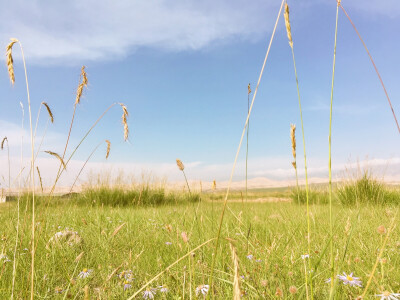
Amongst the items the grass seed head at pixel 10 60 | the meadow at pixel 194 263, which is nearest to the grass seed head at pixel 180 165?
the meadow at pixel 194 263

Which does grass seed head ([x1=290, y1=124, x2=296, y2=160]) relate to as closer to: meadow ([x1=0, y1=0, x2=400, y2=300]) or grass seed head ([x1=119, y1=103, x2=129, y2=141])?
meadow ([x1=0, y1=0, x2=400, y2=300])

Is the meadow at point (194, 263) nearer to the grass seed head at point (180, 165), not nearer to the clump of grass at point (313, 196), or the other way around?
the grass seed head at point (180, 165)

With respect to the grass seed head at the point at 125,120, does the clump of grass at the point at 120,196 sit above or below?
below

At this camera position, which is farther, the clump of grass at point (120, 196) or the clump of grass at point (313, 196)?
the clump of grass at point (120, 196)

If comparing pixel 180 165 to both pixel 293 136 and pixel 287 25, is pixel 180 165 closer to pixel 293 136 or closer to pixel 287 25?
pixel 293 136

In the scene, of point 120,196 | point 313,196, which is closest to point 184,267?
point 120,196

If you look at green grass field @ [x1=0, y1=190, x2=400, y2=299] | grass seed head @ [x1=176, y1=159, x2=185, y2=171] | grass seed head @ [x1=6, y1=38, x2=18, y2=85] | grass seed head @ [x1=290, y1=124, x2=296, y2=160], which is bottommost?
green grass field @ [x1=0, y1=190, x2=400, y2=299]

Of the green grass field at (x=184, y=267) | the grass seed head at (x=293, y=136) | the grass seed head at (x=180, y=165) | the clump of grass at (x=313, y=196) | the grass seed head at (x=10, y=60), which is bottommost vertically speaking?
the clump of grass at (x=313, y=196)

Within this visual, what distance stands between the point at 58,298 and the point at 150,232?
6.04ft

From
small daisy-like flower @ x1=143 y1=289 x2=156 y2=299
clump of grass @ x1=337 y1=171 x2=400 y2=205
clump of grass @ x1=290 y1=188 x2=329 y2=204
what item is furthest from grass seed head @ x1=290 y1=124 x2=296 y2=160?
clump of grass @ x1=290 y1=188 x2=329 y2=204

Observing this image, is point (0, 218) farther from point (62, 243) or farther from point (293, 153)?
point (293, 153)

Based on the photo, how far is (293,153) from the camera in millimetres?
1452

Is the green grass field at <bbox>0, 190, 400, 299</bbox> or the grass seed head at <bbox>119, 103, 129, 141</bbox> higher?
the grass seed head at <bbox>119, 103, 129, 141</bbox>

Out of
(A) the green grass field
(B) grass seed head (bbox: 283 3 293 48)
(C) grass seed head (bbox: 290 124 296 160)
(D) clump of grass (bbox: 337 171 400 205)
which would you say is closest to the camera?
(B) grass seed head (bbox: 283 3 293 48)
